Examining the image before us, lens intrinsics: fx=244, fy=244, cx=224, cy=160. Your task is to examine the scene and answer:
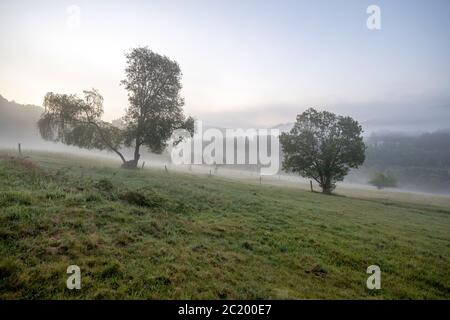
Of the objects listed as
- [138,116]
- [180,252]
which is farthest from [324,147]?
[180,252]

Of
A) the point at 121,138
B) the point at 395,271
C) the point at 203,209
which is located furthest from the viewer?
the point at 121,138

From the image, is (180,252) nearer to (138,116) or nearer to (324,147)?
(138,116)

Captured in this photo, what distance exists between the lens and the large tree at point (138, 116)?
41000 mm

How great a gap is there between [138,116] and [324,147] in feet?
117

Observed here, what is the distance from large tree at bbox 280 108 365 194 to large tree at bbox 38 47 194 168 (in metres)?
22.0

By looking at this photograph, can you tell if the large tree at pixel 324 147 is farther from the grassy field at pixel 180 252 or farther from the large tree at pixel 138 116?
the grassy field at pixel 180 252

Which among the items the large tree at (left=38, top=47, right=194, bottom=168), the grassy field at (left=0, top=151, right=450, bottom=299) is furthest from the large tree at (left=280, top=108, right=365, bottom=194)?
the grassy field at (left=0, top=151, right=450, bottom=299)

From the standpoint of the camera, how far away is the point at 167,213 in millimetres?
15312

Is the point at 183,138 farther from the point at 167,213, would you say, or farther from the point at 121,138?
the point at 167,213

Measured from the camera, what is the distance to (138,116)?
142 feet

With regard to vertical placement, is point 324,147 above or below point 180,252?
above
